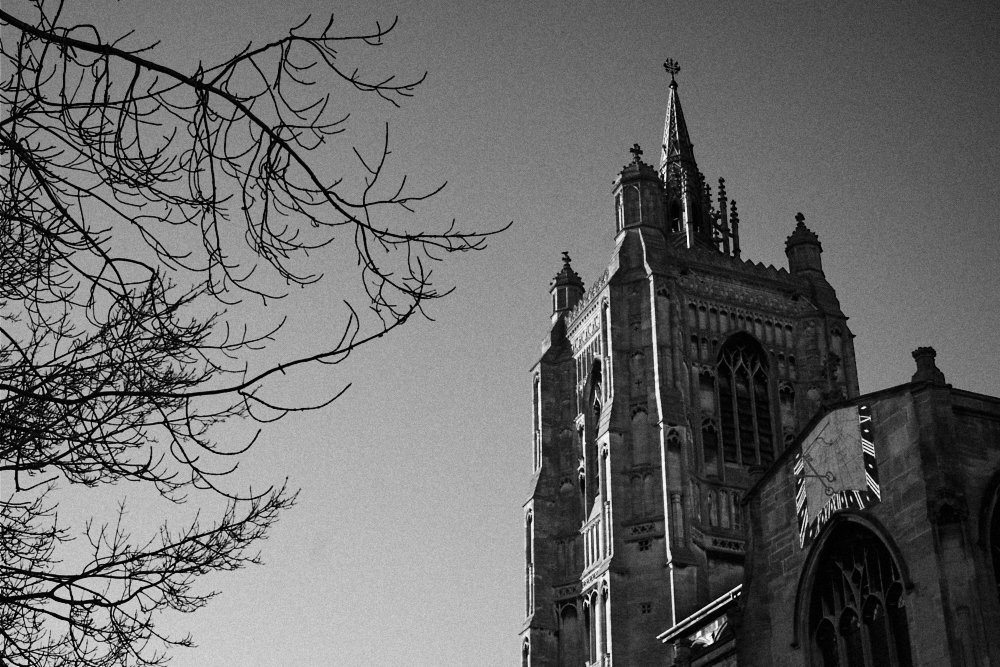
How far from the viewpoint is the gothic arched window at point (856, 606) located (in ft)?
74.9

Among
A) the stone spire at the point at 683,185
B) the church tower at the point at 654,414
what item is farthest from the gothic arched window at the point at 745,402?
the stone spire at the point at 683,185

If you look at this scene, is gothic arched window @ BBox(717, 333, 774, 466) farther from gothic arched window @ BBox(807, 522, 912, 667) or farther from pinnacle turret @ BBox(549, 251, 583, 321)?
gothic arched window @ BBox(807, 522, 912, 667)

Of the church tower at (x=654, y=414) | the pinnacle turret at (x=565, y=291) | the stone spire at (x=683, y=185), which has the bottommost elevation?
the church tower at (x=654, y=414)

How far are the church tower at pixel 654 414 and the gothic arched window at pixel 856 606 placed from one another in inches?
759

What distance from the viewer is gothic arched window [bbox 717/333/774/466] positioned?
1965 inches

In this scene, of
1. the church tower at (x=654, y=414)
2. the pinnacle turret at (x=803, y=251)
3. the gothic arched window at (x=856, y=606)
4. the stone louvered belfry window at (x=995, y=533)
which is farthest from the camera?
the pinnacle turret at (x=803, y=251)

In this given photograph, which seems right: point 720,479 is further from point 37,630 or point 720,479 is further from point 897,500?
point 37,630

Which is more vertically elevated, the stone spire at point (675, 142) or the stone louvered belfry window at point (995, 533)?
the stone spire at point (675, 142)

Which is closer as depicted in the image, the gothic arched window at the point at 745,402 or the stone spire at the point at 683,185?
the gothic arched window at the point at 745,402

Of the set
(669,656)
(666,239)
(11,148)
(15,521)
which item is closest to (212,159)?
(11,148)

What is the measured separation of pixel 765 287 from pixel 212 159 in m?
48.3

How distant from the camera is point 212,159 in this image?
8.20 meters

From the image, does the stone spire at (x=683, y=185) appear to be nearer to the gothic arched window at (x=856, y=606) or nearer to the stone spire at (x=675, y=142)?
the stone spire at (x=675, y=142)

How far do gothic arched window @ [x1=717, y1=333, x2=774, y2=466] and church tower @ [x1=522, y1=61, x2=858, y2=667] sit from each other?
54mm
